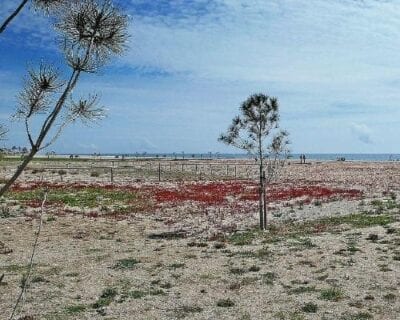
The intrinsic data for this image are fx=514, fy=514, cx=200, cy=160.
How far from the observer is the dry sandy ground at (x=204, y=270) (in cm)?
1310

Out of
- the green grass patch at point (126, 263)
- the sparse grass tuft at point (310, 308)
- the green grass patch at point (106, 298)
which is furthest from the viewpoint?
the green grass patch at point (126, 263)

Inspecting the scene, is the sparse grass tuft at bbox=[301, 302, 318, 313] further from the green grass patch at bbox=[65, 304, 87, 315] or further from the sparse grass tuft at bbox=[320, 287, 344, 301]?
the green grass patch at bbox=[65, 304, 87, 315]

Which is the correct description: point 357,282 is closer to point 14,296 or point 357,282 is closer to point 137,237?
point 14,296

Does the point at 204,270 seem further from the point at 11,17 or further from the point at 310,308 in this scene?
the point at 11,17

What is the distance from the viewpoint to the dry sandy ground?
13.1 m

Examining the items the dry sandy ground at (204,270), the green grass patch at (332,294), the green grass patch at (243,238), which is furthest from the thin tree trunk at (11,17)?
the green grass patch at (243,238)

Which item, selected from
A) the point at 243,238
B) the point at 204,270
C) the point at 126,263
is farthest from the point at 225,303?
the point at 243,238

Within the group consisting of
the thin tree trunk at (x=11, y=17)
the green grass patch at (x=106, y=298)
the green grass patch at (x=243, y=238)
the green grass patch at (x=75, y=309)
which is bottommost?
the green grass patch at (x=75, y=309)

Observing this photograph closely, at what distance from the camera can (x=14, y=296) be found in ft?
46.7

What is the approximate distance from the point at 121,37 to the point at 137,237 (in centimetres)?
2041

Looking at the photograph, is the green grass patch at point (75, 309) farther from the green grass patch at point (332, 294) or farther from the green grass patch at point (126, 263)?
the green grass patch at point (332, 294)

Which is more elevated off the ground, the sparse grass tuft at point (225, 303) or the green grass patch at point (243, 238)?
the green grass patch at point (243, 238)

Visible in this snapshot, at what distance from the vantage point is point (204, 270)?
17203 mm

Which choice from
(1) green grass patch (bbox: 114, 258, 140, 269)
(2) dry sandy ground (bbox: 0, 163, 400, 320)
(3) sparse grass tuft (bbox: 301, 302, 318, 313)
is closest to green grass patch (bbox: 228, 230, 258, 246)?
(2) dry sandy ground (bbox: 0, 163, 400, 320)
